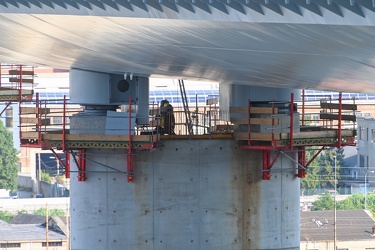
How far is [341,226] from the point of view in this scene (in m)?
94.9

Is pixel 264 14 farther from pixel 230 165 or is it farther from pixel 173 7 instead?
pixel 230 165

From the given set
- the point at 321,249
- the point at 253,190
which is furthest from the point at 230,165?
the point at 321,249

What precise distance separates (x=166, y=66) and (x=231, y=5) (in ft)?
Result: 35.8

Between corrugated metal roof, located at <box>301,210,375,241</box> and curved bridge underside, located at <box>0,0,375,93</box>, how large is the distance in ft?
193

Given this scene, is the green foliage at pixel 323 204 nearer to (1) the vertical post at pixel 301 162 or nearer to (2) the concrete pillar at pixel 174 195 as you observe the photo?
(1) the vertical post at pixel 301 162

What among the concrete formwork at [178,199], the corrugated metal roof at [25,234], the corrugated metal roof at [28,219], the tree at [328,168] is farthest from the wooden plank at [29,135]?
the tree at [328,168]

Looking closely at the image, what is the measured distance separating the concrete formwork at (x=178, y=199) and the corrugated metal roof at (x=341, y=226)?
54756mm

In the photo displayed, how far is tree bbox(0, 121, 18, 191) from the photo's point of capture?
127 metres

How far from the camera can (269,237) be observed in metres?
35.5

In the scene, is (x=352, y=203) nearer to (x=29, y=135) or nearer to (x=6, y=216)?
(x=6, y=216)

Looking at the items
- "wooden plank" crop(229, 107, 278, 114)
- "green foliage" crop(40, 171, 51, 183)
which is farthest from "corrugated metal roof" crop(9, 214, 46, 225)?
"wooden plank" crop(229, 107, 278, 114)

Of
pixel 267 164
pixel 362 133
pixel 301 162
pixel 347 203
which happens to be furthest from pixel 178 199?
pixel 362 133

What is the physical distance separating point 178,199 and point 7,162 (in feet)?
311

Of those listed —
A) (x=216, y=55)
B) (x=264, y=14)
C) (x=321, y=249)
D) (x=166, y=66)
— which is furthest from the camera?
(x=321, y=249)
